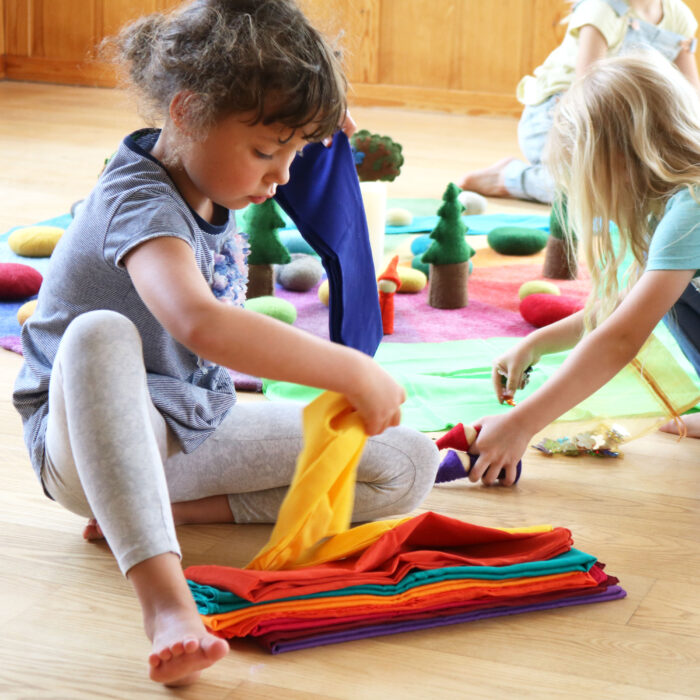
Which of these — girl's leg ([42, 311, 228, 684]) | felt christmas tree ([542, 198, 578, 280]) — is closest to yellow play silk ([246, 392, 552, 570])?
girl's leg ([42, 311, 228, 684])

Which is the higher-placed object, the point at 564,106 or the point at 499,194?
the point at 564,106

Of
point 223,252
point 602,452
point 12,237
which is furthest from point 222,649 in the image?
point 12,237

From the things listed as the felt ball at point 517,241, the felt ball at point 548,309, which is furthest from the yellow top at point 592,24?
the felt ball at point 548,309

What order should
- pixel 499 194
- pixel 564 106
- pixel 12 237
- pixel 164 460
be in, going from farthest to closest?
pixel 499 194
pixel 12 237
pixel 564 106
pixel 164 460

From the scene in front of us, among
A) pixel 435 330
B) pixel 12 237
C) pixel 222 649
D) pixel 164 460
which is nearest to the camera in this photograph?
pixel 222 649

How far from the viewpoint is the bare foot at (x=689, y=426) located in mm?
1386

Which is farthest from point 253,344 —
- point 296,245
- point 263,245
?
point 296,245

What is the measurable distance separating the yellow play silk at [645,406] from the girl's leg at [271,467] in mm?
329

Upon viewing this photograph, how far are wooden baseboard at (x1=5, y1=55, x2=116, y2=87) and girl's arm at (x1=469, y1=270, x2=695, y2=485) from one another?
3506mm

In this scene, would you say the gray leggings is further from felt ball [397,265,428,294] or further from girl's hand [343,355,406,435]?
felt ball [397,265,428,294]

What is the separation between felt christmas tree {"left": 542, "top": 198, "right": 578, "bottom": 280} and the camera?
1963mm

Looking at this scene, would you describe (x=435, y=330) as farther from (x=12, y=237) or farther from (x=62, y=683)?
(x=62, y=683)

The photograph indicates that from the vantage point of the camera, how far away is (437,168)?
3012 mm

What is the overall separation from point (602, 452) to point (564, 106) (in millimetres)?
442
